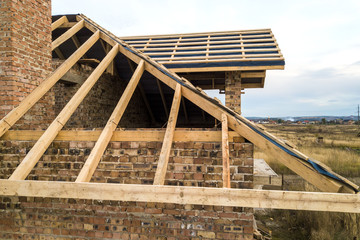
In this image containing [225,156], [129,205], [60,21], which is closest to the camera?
[225,156]

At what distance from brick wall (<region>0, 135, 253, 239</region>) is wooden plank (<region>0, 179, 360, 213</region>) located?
1.12 meters

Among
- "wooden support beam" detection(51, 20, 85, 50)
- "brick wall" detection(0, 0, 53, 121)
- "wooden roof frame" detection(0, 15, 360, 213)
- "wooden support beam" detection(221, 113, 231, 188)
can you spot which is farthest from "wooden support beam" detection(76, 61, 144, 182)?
"wooden support beam" detection(51, 20, 85, 50)

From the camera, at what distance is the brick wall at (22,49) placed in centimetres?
386

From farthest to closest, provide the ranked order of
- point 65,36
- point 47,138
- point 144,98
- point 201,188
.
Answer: point 144,98
point 65,36
point 47,138
point 201,188

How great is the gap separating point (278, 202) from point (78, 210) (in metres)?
2.92

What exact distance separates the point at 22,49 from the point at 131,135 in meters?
2.54

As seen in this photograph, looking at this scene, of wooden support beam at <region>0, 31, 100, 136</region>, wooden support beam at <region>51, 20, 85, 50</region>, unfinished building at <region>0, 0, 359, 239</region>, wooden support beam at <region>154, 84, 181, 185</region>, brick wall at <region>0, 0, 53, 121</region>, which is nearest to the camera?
unfinished building at <region>0, 0, 359, 239</region>

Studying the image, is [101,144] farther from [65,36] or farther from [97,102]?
[97,102]

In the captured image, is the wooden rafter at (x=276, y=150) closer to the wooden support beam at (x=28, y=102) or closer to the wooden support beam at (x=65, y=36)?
the wooden support beam at (x=28, y=102)

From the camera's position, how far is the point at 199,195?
2.24 metres

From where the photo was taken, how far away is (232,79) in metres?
7.31

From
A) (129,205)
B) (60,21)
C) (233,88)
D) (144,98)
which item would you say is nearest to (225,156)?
(129,205)

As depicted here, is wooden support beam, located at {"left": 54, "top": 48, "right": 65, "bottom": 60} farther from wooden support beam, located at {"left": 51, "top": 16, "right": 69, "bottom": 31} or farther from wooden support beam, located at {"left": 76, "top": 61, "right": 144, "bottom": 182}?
wooden support beam, located at {"left": 76, "top": 61, "right": 144, "bottom": 182}

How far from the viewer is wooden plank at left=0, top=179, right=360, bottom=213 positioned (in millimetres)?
2109
